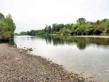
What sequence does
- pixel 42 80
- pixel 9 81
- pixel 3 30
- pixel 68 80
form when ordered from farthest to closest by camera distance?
pixel 3 30 < pixel 68 80 < pixel 42 80 < pixel 9 81

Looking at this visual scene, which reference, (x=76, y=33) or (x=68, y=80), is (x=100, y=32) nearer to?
(x=76, y=33)

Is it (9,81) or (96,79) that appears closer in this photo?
(9,81)

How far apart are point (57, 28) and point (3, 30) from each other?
9299cm

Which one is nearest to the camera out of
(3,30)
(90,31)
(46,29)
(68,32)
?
(3,30)

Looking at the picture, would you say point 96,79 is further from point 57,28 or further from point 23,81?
point 57,28

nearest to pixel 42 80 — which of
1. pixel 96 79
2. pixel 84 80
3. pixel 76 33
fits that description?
pixel 84 80

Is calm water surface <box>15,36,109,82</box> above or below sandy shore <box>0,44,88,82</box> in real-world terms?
below

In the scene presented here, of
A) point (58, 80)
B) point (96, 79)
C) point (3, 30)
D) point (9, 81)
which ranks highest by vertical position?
point (3, 30)

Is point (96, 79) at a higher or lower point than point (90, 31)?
lower

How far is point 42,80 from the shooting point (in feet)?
20.3

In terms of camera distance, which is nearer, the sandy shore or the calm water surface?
the sandy shore

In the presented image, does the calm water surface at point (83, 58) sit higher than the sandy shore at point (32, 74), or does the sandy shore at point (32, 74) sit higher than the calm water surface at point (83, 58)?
the sandy shore at point (32, 74)

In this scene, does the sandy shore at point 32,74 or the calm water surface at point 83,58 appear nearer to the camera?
the sandy shore at point 32,74

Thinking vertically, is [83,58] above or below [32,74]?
below
